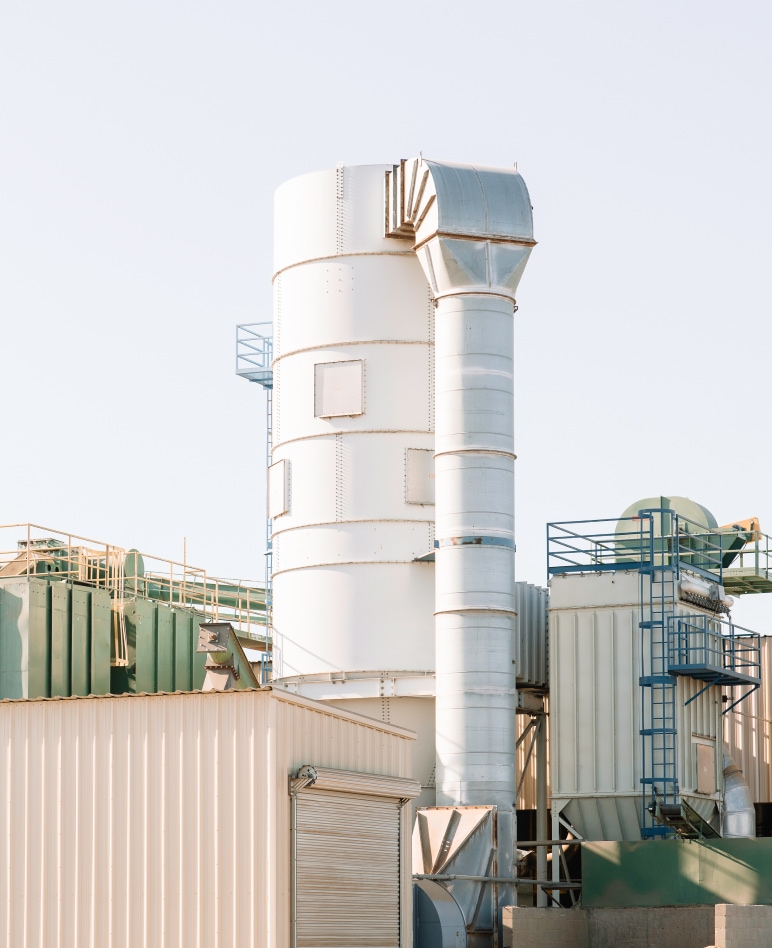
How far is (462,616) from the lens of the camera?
3184 cm

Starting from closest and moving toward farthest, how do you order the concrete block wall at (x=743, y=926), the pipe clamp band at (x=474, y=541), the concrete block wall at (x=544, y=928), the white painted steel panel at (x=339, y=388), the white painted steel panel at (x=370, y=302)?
1. the concrete block wall at (x=743, y=926)
2. the concrete block wall at (x=544, y=928)
3. the pipe clamp band at (x=474, y=541)
4. the white painted steel panel at (x=339, y=388)
5. the white painted steel panel at (x=370, y=302)

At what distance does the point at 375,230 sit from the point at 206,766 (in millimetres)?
15548

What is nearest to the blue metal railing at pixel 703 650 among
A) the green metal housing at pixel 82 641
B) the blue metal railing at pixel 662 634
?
the blue metal railing at pixel 662 634

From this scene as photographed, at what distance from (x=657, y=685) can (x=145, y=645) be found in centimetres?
1225

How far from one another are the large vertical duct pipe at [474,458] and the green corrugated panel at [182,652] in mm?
9015

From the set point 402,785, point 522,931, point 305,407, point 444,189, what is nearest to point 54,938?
point 402,785

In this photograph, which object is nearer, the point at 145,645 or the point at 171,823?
the point at 171,823

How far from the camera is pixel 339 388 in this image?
3447cm

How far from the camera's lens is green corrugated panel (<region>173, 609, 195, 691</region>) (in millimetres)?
38969

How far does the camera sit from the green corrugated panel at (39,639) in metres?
34.2

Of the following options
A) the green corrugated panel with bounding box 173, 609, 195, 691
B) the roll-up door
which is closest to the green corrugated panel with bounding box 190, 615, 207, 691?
the green corrugated panel with bounding box 173, 609, 195, 691

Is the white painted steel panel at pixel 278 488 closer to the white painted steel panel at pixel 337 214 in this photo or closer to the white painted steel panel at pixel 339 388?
the white painted steel panel at pixel 339 388

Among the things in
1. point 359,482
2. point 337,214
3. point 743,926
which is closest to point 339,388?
point 359,482

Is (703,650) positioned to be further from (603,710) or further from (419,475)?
(419,475)
